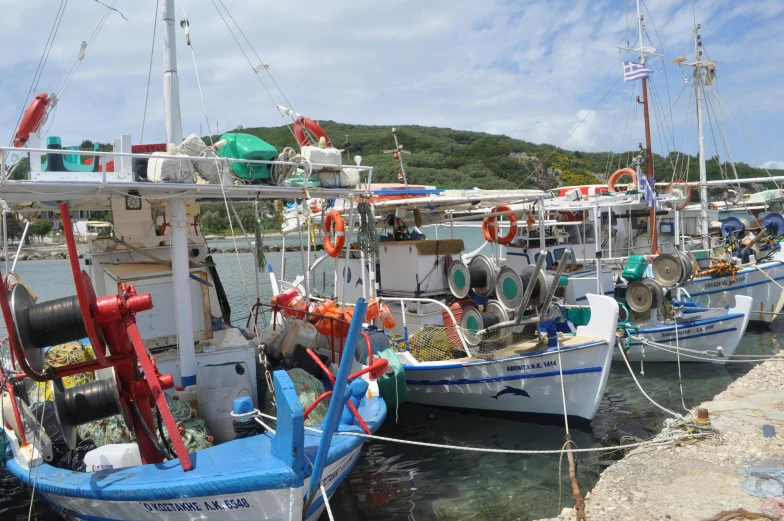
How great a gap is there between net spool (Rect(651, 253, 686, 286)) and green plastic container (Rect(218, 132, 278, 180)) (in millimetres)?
10989

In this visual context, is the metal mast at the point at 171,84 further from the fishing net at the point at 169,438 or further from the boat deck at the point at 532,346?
the boat deck at the point at 532,346

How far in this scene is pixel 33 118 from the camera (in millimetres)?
7156

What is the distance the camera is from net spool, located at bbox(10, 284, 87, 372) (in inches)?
227

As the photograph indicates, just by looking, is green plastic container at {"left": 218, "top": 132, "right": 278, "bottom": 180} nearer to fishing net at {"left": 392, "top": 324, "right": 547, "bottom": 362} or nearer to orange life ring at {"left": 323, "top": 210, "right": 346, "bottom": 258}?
orange life ring at {"left": 323, "top": 210, "right": 346, "bottom": 258}

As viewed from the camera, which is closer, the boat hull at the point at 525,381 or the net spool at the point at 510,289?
the boat hull at the point at 525,381

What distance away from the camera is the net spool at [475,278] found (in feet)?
39.5

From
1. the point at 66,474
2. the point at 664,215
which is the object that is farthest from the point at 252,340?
the point at 664,215

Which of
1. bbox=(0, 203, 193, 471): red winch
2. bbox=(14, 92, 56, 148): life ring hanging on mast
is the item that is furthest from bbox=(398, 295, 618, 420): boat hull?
bbox=(14, 92, 56, 148): life ring hanging on mast

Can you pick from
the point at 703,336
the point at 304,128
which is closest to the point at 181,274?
the point at 304,128

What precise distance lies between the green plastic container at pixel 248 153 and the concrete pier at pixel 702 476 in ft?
17.5

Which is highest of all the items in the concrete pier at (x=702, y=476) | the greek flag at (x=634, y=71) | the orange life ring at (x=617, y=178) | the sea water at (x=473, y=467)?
the greek flag at (x=634, y=71)

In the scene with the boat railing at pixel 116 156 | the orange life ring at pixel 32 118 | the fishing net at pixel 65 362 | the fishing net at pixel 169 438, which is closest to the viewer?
the boat railing at pixel 116 156

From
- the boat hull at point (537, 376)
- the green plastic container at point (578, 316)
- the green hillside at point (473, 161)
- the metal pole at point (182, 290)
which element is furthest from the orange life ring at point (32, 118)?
the green hillside at point (473, 161)

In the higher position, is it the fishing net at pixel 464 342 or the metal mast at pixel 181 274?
the metal mast at pixel 181 274
